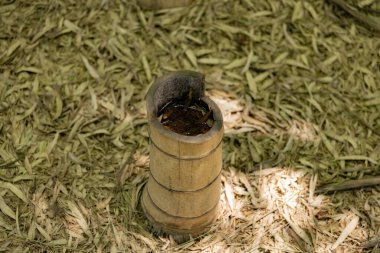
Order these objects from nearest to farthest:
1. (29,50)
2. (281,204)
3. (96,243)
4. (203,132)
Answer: (203,132) → (96,243) → (281,204) → (29,50)

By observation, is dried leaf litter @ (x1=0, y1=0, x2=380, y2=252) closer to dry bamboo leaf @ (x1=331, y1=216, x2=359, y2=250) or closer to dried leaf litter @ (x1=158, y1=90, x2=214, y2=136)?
dry bamboo leaf @ (x1=331, y1=216, x2=359, y2=250)

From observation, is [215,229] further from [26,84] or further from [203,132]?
[26,84]

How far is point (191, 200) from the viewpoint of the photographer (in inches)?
104

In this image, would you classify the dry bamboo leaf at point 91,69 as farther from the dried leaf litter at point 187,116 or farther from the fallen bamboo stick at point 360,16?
the fallen bamboo stick at point 360,16

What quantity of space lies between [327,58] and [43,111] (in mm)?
A: 1843

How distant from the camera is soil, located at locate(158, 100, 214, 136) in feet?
8.42

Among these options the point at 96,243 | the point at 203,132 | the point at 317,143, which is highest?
the point at 203,132

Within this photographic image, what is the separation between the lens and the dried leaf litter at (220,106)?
2902mm

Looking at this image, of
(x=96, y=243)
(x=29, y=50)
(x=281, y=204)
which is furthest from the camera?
(x=29, y=50)

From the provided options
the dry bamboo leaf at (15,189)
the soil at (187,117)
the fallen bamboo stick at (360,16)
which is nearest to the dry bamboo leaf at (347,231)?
the soil at (187,117)

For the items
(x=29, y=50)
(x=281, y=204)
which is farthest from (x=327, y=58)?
(x=29, y=50)

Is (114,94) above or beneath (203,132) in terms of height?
beneath

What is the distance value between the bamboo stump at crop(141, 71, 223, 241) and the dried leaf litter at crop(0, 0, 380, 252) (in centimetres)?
14

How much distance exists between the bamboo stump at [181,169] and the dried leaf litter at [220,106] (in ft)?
0.46
